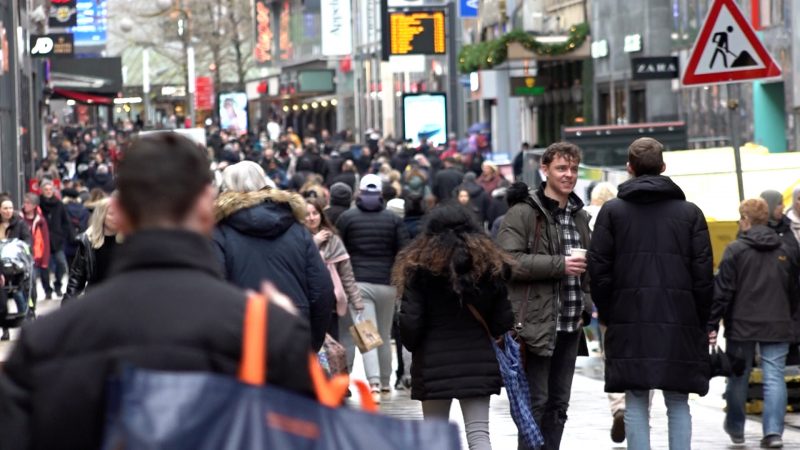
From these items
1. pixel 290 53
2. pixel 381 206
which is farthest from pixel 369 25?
pixel 381 206

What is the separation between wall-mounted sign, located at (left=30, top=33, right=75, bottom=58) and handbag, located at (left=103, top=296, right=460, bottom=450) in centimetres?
4072

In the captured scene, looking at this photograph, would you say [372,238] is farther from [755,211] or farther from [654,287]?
[654,287]

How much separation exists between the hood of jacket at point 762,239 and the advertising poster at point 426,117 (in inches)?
1399

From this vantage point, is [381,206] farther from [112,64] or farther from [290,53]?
[290,53]

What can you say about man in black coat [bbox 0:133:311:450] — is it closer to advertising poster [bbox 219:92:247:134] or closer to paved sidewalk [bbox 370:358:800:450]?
paved sidewalk [bbox 370:358:800:450]

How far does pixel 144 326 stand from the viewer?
3.18 m

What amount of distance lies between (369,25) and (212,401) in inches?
2891

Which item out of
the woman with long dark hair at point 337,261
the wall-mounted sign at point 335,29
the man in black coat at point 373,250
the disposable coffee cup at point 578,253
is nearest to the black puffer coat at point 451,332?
the disposable coffee cup at point 578,253

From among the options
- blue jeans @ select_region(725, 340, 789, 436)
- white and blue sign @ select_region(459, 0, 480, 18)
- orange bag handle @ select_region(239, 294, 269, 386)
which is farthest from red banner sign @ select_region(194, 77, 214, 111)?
orange bag handle @ select_region(239, 294, 269, 386)

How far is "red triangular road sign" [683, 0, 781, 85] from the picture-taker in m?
11.5

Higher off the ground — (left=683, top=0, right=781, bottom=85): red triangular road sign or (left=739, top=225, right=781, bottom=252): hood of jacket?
(left=683, top=0, right=781, bottom=85): red triangular road sign

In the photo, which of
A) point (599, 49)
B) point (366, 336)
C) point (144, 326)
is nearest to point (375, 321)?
point (366, 336)

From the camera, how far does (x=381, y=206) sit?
48.3ft

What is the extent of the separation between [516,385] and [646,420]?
68 cm
